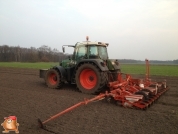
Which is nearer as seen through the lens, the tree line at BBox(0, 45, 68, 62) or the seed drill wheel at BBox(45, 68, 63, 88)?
the seed drill wheel at BBox(45, 68, 63, 88)

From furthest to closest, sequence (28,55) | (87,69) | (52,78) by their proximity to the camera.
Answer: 1. (28,55)
2. (52,78)
3. (87,69)

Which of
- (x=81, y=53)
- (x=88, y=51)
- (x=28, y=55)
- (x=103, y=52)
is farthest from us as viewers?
(x=28, y=55)

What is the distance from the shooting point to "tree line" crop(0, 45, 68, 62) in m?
70.0

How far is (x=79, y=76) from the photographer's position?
8.25 m

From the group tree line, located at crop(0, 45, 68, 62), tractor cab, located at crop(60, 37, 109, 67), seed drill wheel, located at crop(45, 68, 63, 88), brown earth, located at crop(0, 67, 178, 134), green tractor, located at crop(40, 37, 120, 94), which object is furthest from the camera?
tree line, located at crop(0, 45, 68, 62)

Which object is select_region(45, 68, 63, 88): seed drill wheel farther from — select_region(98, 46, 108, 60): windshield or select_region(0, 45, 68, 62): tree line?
select_region(0, 45, 68, 62): tree line

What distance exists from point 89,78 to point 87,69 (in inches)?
15.8

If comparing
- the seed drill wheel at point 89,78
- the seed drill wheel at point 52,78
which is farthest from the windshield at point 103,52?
the seed drill wheel at point 52,78

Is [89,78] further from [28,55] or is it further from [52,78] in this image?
[28,55]

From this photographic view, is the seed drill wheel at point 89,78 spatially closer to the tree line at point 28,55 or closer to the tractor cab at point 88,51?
the tractor cab at point 88,51

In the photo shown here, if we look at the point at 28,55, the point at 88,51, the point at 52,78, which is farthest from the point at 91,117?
the point at 28,55

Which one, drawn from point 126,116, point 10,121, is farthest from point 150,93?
point 10,121

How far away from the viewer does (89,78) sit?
815 cm

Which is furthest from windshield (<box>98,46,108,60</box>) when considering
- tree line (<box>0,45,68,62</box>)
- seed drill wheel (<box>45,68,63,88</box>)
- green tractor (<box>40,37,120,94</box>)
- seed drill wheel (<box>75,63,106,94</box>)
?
tree line (<box>0,45,68,62</box>)
